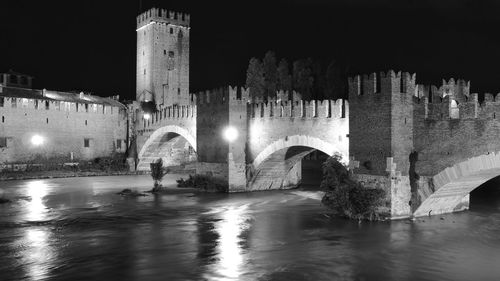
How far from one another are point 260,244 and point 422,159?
18.0 ft

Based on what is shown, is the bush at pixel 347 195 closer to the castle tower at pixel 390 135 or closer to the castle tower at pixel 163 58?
the castle tower at pixel 390 135

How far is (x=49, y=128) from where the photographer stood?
37.1 meters

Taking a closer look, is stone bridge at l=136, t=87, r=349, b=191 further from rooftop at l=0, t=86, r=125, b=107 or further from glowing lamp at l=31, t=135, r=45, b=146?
rooftop at l=0, t=86, r=125, b=107

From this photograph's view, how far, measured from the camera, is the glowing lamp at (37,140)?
118ft

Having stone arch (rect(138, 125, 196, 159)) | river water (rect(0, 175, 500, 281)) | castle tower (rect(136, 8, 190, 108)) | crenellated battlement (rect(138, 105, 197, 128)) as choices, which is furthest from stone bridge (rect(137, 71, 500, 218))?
castle tower (rect(136, 8, 190, 108))

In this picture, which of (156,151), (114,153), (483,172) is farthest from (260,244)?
(114,153)

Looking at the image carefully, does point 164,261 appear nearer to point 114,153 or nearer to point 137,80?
point 114,153

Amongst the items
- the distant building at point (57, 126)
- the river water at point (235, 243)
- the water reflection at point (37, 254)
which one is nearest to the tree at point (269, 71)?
the distant building at point (57, 126)

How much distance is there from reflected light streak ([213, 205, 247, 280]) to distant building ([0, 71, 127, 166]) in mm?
21719

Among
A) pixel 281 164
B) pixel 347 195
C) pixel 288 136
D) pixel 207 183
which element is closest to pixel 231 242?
pixel 347 195

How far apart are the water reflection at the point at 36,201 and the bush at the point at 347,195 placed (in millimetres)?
9345

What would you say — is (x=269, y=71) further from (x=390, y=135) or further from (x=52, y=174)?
(x=390, y=135)

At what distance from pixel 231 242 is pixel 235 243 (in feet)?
0.50

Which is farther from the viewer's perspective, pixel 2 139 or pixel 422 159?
pixel 2 139
